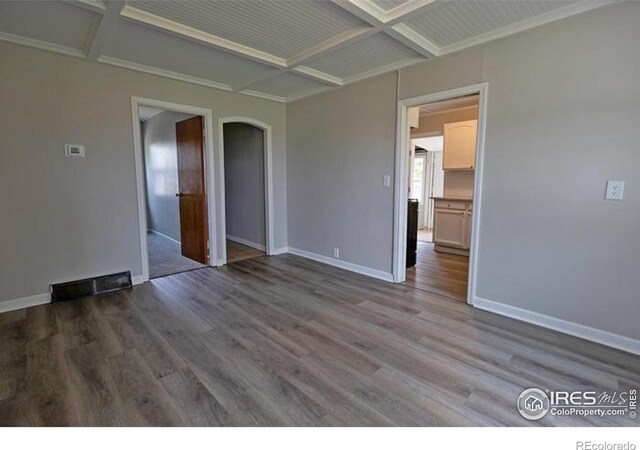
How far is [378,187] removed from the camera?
3.94 m

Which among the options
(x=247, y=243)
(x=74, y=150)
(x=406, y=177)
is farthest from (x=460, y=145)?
(x=74, y=150)

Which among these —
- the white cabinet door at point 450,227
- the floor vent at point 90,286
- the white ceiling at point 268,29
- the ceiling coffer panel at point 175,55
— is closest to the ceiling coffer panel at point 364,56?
the white ceiling at point 268,29

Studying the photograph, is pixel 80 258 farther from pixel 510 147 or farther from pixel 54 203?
pixel 510 147

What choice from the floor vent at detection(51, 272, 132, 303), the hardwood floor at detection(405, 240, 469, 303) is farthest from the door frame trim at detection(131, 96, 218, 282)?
the hardwood floor at detection(405, 240, 469, 303)

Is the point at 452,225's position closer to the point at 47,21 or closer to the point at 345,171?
the point at 345,171

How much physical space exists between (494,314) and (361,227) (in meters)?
1.83

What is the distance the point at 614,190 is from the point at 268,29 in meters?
2.98

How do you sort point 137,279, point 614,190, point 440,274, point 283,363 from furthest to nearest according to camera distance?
point 440,274 → point 137,279 → point 614,190 → point 283,363

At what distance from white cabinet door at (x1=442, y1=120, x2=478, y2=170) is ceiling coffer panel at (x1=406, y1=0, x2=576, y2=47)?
2.58 metres

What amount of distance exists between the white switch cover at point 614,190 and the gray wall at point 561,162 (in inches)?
1.5

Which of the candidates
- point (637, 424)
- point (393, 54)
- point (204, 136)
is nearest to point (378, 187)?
point (393, 54)

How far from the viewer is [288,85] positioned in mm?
4312

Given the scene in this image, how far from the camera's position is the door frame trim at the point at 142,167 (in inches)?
144

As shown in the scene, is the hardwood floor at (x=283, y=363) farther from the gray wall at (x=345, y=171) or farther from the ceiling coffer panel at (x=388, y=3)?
the ceiling coffer panel at (x=388, y=3)
